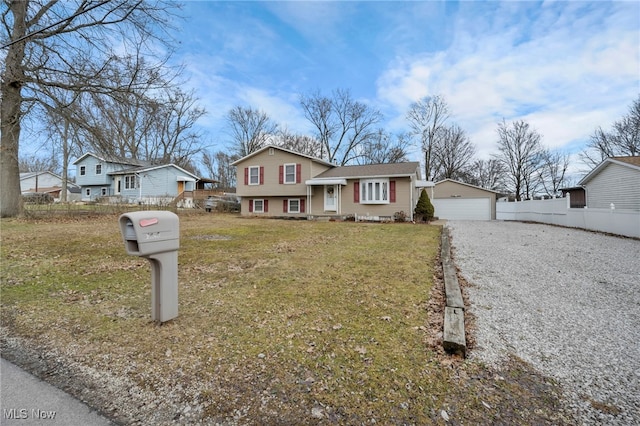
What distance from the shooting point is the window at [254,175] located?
20.7 metres

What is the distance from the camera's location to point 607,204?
1605cm

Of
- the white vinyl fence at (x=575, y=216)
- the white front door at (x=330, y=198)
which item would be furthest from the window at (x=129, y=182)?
the white vinyl fence at (x=575, y=216)

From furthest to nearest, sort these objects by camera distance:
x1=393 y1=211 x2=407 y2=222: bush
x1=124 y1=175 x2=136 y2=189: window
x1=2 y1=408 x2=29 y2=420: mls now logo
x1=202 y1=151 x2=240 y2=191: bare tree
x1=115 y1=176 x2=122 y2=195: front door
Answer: x1=202 y1=151 x2=240 y2=191: bare tree → x1=115 y1=176 x2=122 y2=195: front door → x1=124 y1=175 x2=136 y2=189: window → x1=393 y1=211 x2=407 y2=222: bush → x1=2 y1=408 x2=29 y2=420: mls now logo

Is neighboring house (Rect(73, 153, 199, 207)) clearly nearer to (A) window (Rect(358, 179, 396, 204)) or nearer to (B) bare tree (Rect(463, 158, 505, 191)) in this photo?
(A) window (Rect(358, 179, 396, 204))

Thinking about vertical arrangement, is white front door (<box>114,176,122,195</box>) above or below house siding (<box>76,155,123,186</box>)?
below

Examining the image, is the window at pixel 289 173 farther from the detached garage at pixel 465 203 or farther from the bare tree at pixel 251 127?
the bare tree at pixel 251 127

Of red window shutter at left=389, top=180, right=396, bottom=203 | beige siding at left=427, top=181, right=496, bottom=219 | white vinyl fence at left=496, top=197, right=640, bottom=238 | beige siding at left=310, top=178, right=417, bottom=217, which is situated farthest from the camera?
beige siding at left=427, top=181, right=496, bottom=219

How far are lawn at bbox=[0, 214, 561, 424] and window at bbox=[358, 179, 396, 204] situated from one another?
12824 millimetres

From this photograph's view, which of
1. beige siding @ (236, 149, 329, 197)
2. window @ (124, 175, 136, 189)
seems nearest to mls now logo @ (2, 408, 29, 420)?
beige siding @ (236, 149, 329, 197)

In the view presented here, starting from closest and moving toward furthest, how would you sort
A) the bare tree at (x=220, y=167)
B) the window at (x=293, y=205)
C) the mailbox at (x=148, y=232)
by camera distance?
1. the mailbox at (x=148, y=232)
2. the window at (x=293, y=205)
3. the bare tree at (x=220, y=167)

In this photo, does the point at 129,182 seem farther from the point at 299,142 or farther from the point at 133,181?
the point at 299,142

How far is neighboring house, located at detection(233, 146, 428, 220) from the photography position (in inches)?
700

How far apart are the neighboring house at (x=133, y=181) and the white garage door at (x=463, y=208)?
73.9ft

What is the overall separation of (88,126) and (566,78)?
1791cm
